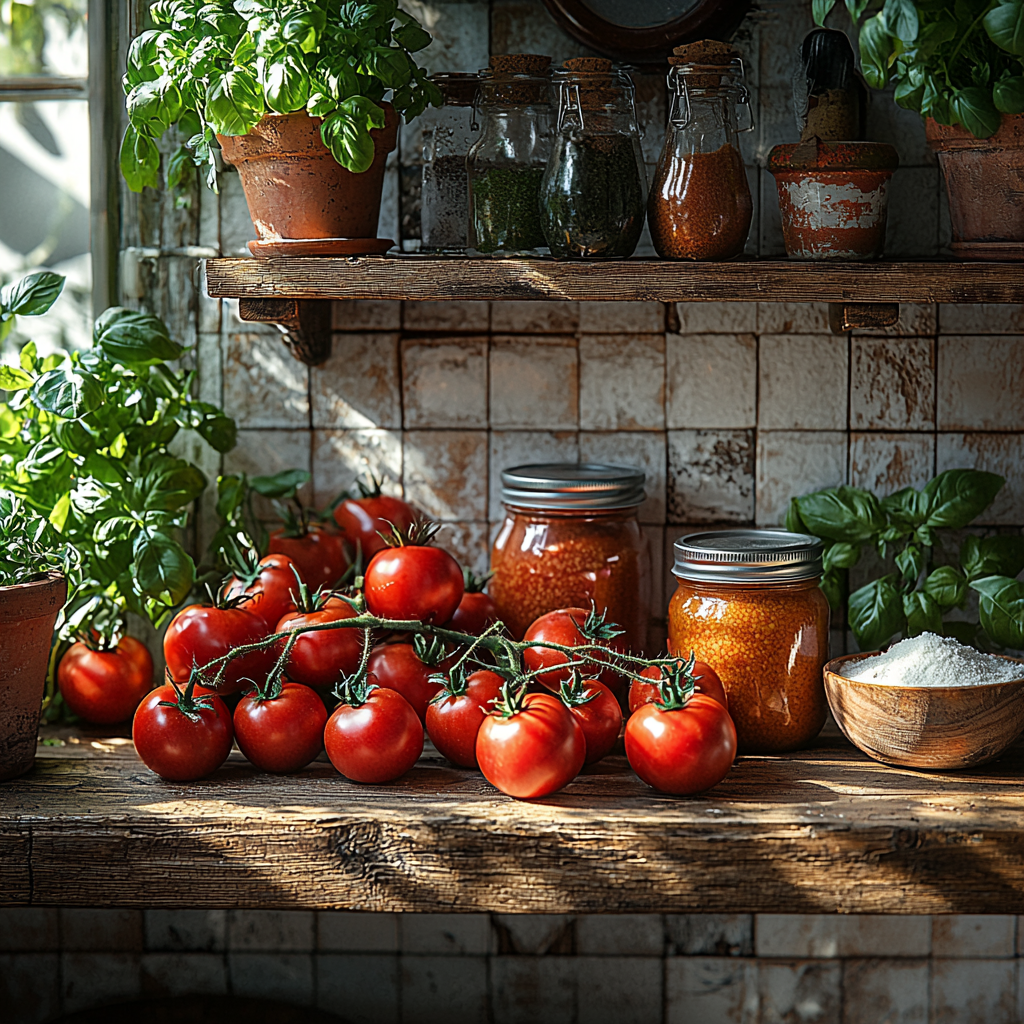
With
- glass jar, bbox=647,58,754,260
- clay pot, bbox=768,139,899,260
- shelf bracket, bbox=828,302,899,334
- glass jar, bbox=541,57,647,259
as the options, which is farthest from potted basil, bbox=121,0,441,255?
shelf bracket, bbox=828,302,899,334

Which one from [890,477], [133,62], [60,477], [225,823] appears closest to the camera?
[225,823]

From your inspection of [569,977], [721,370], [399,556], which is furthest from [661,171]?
[569,977]

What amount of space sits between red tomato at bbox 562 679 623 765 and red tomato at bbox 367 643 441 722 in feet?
0.55

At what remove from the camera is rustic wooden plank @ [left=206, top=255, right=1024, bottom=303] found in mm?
1122

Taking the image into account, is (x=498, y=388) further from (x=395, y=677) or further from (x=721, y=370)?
(x=395, y=677)

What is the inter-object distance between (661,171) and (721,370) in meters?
0.33

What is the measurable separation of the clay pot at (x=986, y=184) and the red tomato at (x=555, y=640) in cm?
59

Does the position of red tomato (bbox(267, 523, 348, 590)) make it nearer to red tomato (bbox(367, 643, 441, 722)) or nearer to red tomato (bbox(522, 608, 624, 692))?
red tomato (bbox(367, 643, 441, 722))

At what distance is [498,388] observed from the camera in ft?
4.72

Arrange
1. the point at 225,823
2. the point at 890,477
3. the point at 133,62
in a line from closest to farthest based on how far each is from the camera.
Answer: the point at 225,823
the point at 133,62
the point at 890,477

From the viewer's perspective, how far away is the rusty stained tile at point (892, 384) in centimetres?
140

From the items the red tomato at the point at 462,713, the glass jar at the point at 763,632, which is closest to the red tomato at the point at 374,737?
the red tomato at the point at 462,713

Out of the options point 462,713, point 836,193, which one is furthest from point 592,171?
point 462,713

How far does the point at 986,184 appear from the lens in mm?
1122
